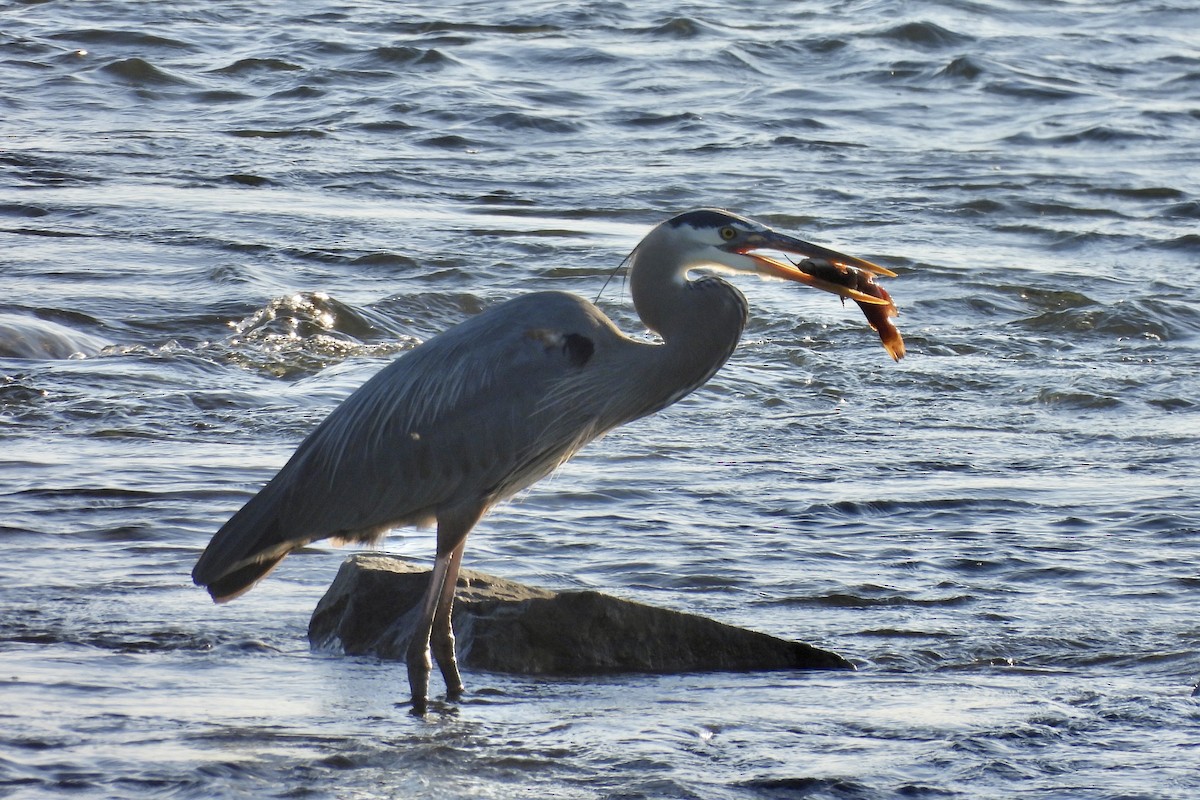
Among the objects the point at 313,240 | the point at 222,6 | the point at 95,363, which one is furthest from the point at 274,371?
the point at 222,6

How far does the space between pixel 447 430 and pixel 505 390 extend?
20cm

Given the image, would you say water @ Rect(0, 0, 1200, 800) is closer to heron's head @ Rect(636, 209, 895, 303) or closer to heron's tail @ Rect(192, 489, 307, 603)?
heron's tail @ Rect(192, 489, 307, 603)

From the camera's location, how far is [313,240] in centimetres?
1138

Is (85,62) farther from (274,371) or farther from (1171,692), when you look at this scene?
(1171,692)

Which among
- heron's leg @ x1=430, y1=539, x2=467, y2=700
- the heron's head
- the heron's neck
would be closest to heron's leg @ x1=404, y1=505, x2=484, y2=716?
heron's leg @ x1=430, y1=539, x2=467, y2=700

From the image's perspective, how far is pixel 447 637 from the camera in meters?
5.10

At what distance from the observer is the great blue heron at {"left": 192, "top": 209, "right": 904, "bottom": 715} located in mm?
5359

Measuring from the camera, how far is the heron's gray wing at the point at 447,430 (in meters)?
5.38

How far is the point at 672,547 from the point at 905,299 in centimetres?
466

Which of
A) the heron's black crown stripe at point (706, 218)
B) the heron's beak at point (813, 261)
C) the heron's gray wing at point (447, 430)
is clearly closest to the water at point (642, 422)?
the heron's gray wing at point (447, 430)

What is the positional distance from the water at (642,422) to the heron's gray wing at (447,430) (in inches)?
15.5

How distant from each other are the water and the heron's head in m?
1.06

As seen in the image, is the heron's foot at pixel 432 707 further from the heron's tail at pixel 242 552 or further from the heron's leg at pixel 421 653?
the heron's tail at pixel 242 552

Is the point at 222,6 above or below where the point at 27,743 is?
above
